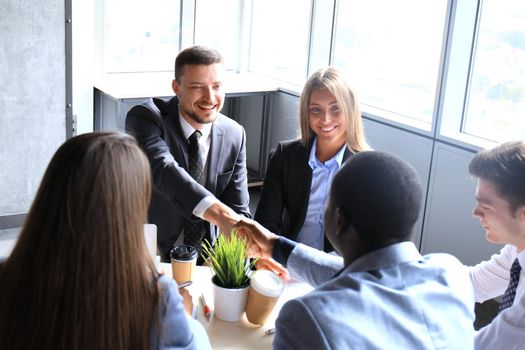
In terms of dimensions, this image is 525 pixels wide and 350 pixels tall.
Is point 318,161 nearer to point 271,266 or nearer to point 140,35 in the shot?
point 271,266

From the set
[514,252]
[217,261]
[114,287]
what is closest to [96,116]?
[217,261]

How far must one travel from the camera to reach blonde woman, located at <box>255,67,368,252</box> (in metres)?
2.49

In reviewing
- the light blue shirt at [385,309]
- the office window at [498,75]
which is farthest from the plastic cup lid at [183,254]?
the office window at [498,75]

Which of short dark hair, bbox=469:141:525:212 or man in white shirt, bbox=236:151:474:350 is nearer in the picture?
man in white shirt, bbox=236:151:474:350

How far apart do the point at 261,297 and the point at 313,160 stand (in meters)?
0.97

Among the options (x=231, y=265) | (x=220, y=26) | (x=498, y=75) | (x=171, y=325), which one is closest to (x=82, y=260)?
(x=171, y=325)

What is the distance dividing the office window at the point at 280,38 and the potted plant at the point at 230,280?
11.2 feet

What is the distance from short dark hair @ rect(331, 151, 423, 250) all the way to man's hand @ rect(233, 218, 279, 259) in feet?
2.43

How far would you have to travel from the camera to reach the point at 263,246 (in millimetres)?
1979

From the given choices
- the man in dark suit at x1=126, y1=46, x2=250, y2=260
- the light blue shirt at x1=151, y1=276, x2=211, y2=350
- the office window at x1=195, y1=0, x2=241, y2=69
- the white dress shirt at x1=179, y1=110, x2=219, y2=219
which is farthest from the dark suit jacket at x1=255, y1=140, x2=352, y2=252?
the office window at x1=195, y1=0, x2=241, y2=69

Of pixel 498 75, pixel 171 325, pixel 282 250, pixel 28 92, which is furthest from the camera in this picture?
pixel 28 92

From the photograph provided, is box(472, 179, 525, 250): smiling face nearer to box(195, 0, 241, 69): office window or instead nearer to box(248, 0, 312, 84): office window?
box(248, 0, 312, 84): office window

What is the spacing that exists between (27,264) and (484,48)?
3143 millimetres

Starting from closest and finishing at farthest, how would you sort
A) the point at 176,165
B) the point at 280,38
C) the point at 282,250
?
the point at 282,250
the point at 176,165
the point at 280,38
